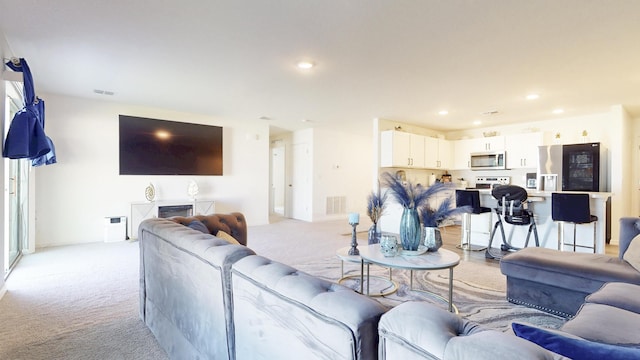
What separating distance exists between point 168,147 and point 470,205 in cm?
509

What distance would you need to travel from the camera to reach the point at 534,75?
3705 mm

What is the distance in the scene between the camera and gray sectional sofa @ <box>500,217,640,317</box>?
223 centimetres

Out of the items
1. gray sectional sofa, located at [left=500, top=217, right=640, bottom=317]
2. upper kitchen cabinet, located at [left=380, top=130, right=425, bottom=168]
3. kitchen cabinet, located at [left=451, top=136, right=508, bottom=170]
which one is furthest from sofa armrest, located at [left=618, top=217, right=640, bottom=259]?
kitchen cabinet, located at [left=451, top=136, right=508, bottom=170]

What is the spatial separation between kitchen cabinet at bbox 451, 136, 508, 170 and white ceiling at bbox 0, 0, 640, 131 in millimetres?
1608

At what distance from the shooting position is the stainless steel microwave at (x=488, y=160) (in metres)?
6.62

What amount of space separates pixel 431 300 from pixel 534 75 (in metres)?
2.85

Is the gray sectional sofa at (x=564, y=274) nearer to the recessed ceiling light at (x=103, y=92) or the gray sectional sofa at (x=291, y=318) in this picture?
the gray sectional sofa at (x=291, y=318)

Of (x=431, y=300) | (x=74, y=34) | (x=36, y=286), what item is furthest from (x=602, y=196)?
(x=36, y=286)

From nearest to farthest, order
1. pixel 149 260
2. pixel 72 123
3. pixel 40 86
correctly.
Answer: pixel 149 260
pixel 40 86
pixel 72 123

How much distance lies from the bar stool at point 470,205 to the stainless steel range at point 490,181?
2330mm

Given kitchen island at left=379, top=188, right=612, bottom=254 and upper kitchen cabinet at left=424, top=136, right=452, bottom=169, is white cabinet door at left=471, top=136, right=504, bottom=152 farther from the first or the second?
kitchen island at left=379, top=188, right=612, bottom=254

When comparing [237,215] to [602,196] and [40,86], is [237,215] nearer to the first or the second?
[40,86]

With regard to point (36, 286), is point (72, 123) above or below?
above

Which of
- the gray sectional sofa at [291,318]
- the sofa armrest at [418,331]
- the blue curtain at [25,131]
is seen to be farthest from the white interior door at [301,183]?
the sofa armrest at [418,331]
